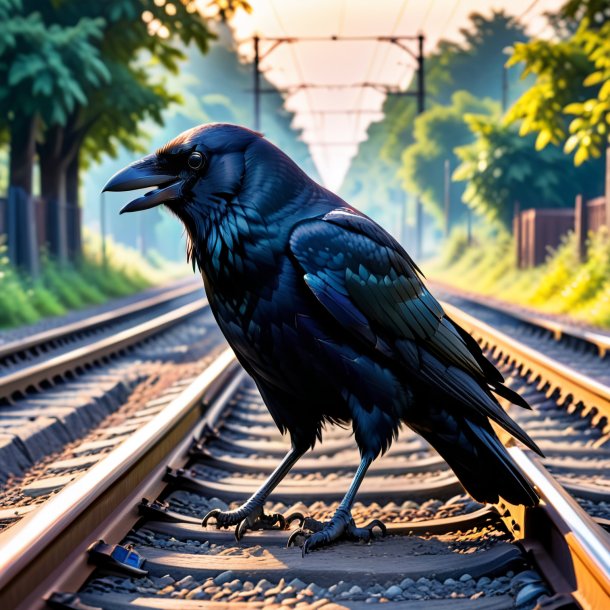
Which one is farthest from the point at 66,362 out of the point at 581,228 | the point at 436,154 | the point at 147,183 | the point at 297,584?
the point at 436,154

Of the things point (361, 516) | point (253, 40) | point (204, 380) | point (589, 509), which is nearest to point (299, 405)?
point (361, 516)

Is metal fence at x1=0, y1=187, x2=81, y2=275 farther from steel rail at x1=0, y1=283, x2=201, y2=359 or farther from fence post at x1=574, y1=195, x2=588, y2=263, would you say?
fence post at x1=574, y1=195, x2=588, y2=263

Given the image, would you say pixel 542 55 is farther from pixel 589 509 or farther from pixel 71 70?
pixel 589 509

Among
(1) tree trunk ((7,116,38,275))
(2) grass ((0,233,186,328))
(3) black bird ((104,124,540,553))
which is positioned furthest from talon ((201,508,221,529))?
(1) tree trunk ((7,116,38,275))

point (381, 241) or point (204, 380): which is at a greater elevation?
point (381, 241)

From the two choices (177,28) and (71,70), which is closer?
(71,70)

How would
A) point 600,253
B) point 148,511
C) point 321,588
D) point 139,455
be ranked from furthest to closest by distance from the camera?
1. point 600,253
2. point 139,455
3. point 148,511
4. point 321,588

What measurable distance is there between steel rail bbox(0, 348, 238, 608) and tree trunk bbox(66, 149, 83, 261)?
65.4ft

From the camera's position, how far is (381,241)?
9.74ft

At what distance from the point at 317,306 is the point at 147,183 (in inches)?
24.7

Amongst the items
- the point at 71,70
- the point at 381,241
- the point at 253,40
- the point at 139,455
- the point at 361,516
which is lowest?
the point at 361,516

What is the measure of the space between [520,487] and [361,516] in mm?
884

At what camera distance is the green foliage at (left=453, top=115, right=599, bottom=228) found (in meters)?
29.2

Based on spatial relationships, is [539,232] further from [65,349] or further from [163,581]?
[163,581]
